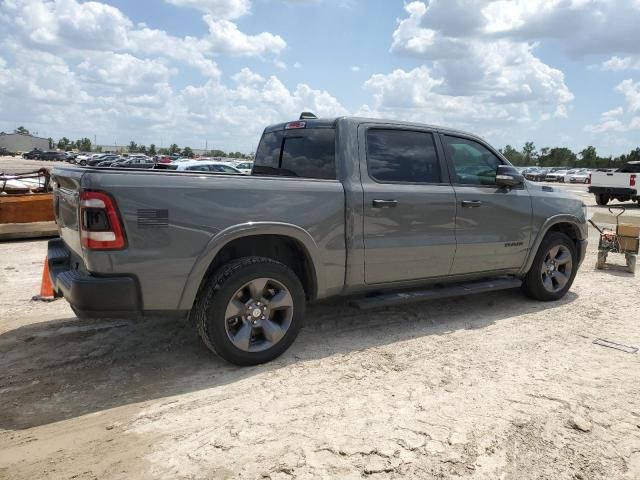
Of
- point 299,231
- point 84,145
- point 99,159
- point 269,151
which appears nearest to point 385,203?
point 299,231

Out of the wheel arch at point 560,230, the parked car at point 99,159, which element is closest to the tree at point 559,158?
the parked car at point 99,159

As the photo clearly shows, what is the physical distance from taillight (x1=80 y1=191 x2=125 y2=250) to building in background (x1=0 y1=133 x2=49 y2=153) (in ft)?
489

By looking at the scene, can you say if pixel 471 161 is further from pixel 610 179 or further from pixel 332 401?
pixel 610 179

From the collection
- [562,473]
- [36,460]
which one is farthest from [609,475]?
[36,460]

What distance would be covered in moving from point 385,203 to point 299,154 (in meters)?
0.96

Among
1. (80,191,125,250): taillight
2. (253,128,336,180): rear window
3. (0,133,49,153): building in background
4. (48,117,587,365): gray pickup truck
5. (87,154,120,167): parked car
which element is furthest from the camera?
(0,133,49,153): building in background

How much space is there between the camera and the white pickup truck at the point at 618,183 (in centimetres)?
1956

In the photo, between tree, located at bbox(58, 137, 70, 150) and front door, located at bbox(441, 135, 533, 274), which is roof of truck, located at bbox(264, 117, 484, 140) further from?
tree, located at bbox(58, 137, 70, 150)

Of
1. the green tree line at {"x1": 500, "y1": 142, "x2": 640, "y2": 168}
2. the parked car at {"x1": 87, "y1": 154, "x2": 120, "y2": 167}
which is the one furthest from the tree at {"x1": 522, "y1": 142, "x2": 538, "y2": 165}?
the parked car at {"x1": 87, "y1": 154, "x2": 120, "y2": 167}

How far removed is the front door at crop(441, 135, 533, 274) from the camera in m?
4.98

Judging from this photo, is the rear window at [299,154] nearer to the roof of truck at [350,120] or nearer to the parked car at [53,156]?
the roof of truck at [350,120]

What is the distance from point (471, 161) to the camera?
5.18 meters

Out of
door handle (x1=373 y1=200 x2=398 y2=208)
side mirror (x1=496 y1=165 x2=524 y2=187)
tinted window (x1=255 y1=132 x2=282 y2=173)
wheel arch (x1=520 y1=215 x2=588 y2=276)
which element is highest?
tinted window (x1=255 y1=132 x2=282 y2=173)

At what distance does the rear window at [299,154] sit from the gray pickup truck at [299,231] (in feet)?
0.05
